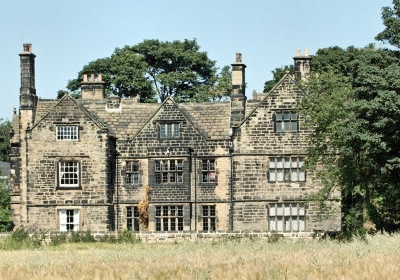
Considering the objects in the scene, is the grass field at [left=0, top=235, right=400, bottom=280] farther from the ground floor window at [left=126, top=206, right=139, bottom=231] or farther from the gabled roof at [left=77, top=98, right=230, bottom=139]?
the gabled roof at [left=77, top=98, right=230, bottom=139]

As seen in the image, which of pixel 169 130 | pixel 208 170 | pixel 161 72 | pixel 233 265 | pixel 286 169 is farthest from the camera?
pixel 161 72

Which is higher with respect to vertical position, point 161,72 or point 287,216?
point 161,72

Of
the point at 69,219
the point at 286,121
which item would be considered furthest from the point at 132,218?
the point at 286,121

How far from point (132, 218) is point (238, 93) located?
34.2ft

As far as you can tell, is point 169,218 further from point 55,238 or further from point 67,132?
point 55,238

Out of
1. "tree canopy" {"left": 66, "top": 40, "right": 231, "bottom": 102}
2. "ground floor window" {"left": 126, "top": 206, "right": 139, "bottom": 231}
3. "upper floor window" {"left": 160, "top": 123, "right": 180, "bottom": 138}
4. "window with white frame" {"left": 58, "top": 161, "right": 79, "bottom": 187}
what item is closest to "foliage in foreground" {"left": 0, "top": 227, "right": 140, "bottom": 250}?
"window with white frame" {"left": 58, "top": 161, "right": 79, "bottom": 187}

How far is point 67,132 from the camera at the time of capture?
60.7 metres

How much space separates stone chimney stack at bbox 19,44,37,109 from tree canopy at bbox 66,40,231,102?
2766 cm

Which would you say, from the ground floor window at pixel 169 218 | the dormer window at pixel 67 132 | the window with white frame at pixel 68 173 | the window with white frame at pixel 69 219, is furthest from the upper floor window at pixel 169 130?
the window with white frame at pixel 69 219

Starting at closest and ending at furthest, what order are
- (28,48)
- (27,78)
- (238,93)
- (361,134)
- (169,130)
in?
1. (361,134)
2. (169,130)
3. (238,93)
4. (27,78)
5. (28,48)

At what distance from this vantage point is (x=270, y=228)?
58688mm

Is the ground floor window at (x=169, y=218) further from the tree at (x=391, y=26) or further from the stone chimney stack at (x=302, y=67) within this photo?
the tree at (x=391, y=26)

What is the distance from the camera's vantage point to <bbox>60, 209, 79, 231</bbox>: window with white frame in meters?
60.2

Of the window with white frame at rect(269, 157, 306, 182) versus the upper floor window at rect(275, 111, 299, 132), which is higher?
the upper floor window at rect(275, 111, 299, 132)
